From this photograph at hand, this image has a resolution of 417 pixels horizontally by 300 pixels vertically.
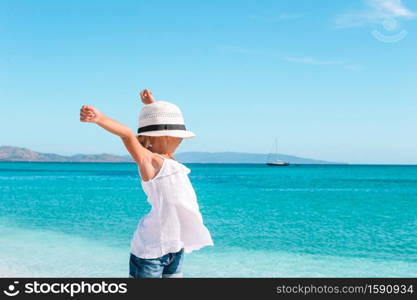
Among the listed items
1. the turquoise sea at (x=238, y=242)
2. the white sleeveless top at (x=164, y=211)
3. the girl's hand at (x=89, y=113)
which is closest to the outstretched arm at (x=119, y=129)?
the girl's hand at (x=89, y=113)

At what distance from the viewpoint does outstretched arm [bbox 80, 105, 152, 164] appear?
8.20ft

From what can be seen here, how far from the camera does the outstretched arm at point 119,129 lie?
2.50 meters

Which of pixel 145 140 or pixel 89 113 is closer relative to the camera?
pixel 89 113

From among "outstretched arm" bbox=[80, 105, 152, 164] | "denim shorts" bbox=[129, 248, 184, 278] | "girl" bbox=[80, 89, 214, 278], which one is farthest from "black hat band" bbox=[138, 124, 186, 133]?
"denim shorts" bbox=[129, 248, 184, 278]

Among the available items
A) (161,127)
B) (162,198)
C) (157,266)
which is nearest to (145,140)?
(161,127)

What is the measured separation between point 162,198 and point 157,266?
402 millimetres

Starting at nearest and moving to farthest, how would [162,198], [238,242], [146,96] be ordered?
1. [162,198]
2. [146,96]
3. [238,242]

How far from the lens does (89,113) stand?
249 centimetres

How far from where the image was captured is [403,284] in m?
4.54

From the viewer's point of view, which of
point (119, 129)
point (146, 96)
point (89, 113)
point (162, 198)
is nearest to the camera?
point (89, 113)

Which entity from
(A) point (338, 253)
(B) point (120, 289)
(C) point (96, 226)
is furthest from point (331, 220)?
(B) point (120, 289)

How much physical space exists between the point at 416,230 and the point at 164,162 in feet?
56.6

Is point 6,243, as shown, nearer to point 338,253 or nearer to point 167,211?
point 338,253

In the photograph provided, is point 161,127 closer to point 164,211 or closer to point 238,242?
point 164,211
